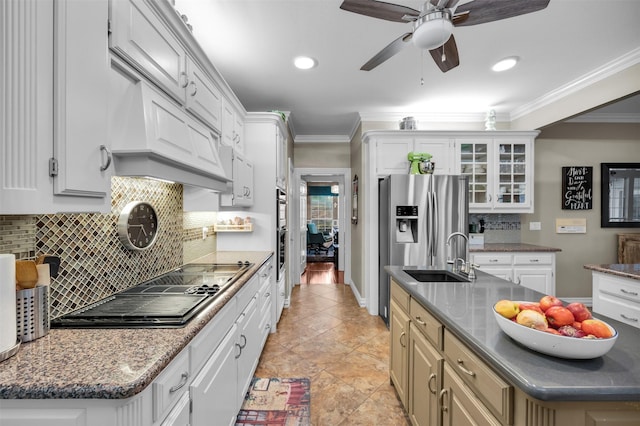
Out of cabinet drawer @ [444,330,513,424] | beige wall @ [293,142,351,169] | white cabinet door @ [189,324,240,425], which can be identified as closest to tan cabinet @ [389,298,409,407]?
cabinet drawer @ [444,330,513,424]

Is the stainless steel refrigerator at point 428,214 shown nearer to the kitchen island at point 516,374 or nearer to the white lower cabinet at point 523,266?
the white lower cabinet at point 523,266

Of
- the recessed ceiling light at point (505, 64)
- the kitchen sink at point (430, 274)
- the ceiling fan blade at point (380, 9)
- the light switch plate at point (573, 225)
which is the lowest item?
the kitchen sink at point (430, 274)

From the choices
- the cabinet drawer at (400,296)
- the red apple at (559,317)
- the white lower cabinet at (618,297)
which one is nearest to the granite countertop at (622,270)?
the white lower cabinet at (618,297)

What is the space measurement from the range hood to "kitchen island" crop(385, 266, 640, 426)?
1.40m

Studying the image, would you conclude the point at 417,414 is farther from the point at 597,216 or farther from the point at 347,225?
the point at 597,216

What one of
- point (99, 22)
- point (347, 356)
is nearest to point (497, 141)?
point (347, 356)

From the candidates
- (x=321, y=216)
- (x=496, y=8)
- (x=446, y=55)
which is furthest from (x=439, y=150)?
(x=321, y=216)

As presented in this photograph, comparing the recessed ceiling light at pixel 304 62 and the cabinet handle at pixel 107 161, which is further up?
the recessed ceiling light at pixel 304 62

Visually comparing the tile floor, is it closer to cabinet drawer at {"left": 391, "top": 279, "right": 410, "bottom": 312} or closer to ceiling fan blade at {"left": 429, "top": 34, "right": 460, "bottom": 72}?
cabinet drawer at {"left": 391, "top": 279, "right": 410, "bottom": 312}

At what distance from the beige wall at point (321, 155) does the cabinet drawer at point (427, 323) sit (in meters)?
3.75

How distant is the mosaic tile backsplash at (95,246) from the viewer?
3.67ft

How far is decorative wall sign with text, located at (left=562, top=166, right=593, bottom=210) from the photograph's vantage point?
4.07 meters

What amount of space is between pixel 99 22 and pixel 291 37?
61.4 inches

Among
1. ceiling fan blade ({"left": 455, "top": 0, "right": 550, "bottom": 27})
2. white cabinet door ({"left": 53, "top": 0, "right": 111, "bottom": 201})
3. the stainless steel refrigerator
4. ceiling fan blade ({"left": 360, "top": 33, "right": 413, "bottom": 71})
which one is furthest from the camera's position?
the stainless steel refrigerator
